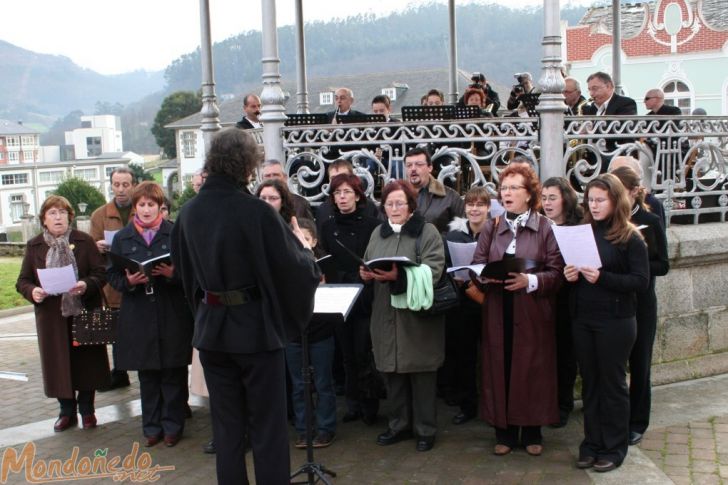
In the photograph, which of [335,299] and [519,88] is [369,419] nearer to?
[335,299]

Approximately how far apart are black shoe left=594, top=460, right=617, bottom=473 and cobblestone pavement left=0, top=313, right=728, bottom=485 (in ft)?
0.13

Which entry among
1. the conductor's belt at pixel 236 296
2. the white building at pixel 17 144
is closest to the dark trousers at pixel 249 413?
the conductor's belt at pixel 236 296

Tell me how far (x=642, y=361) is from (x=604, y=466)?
2.79 feet

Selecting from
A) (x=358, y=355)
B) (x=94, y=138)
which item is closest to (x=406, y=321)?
(x=358, y=355)

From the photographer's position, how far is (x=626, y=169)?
5707mm

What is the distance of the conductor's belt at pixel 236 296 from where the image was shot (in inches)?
178

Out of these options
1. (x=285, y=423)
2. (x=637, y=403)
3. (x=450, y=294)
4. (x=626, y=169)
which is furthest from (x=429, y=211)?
(x=285, y=423)

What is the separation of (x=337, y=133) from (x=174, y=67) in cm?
17003

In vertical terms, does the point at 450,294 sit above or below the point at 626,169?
below

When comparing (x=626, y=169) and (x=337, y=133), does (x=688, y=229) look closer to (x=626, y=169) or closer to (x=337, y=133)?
(x=626, y=169)

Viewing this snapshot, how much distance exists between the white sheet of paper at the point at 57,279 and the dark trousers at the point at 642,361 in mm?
4372

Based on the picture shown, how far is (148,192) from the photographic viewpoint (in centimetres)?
644

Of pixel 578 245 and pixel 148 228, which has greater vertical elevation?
pixel 148 228

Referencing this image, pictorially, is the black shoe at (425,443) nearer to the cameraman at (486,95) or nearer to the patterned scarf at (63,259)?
the patterned scarf at (63,259)
